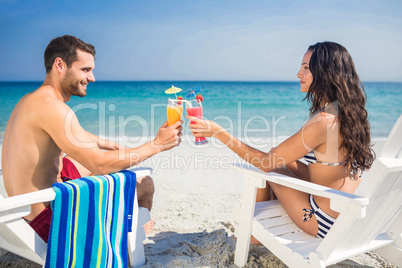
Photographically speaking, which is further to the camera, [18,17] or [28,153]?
[18,17]

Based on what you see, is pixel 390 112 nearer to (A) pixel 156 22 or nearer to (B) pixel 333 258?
(B) pixel 333 258

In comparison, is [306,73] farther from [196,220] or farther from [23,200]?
[23,200]

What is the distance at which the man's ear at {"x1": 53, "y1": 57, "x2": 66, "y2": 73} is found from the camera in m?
2.02

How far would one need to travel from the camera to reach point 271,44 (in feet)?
105

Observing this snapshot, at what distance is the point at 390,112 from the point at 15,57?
33.0 m

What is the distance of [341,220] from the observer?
60.9 inches

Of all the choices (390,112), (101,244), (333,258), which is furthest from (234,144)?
(390,112)

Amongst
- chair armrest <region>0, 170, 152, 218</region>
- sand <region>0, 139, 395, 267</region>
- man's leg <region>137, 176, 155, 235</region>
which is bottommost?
sand <region>0, 139, 395, 267</region>

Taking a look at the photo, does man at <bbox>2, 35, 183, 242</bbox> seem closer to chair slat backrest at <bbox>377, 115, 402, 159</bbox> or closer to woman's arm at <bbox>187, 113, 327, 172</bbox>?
woman's arm at <bbox>187, 113, 327, 172</bbox>

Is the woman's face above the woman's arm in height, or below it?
above

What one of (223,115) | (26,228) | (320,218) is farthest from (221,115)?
(26,228)

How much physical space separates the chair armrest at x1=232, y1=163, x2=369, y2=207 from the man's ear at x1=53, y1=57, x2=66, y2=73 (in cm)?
128

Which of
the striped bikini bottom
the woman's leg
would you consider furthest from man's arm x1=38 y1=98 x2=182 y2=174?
the striped bikini bottom

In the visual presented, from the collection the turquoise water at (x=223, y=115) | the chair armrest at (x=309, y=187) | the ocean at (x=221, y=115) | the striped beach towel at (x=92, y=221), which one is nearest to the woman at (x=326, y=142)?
the chair armrest at (x=309, y=187)
